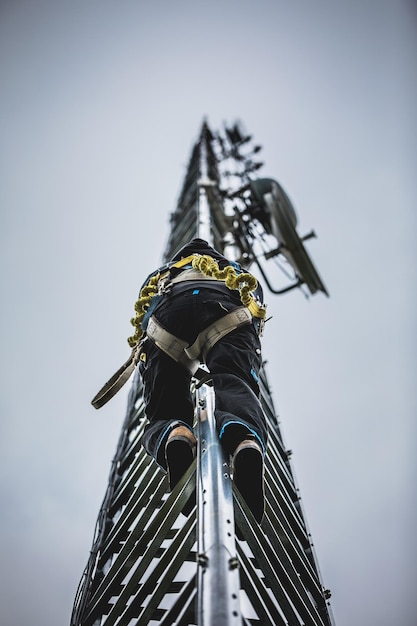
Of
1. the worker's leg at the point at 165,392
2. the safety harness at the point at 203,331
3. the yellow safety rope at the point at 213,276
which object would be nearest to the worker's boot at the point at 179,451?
the worker's leg at the point at 165,392

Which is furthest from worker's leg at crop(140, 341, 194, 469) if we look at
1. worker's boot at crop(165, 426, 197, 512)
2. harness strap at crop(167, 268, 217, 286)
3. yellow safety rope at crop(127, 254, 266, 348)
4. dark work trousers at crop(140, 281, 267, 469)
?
harness strap at crop(167, 268, 217, 286)

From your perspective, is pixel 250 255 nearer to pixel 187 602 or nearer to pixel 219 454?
pixel 219 454

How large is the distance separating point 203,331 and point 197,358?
182 millimetres

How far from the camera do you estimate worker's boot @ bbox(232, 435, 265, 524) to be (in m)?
1.98

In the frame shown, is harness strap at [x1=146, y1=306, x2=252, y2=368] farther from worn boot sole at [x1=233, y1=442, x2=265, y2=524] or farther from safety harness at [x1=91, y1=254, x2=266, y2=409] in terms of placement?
worn boot sole at [x1=233, y1=442, x2=265, y2=524]

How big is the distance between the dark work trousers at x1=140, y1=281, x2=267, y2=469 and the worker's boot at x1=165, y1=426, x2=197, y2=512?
80mm

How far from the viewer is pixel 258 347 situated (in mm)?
2707

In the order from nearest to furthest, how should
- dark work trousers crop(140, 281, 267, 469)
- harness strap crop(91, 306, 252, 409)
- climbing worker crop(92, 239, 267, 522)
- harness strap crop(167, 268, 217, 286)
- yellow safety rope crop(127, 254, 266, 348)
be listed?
climbing worker crop(92, 239, 267, 522)
dark work trousers crop(140, 281, 267, 469)
harness strap crop(91, 306, 252, 409)
yellow safety rope crop(127, 254, 266, 348)
harness strap crop(167, 268, 217, 286)

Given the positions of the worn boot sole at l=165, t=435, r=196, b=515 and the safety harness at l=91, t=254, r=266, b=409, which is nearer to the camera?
the worn boot sole at l=165, t=435, r=196, b=515

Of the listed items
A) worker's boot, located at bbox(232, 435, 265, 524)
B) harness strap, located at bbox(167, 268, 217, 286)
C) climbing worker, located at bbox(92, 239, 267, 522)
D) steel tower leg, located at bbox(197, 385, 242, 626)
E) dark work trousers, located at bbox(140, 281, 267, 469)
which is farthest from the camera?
harness strap, located at bbox(167, 268, 217, 286)

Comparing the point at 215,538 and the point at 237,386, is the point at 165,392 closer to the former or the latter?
the point at 237,386

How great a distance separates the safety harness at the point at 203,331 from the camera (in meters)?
2.55

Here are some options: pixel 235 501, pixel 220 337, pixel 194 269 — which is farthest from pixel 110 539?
pixel 194 269

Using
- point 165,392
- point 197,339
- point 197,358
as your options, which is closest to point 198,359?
point 197,358
